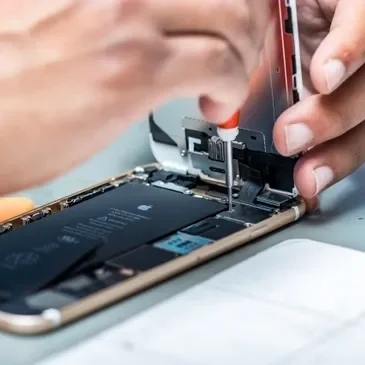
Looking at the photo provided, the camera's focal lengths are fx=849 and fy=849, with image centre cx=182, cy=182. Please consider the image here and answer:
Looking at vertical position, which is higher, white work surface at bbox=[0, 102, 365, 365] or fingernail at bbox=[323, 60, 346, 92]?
fingernail at bbox=[323, 60, 346, 92]

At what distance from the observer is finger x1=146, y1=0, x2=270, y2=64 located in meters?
0.48

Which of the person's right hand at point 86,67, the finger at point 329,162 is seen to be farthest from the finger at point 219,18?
the finger at point 329,162

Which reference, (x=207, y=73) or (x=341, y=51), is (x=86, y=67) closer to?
(x=207, y=73)

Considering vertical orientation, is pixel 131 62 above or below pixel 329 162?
above

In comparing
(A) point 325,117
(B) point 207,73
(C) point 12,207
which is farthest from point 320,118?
(C) point 12,207

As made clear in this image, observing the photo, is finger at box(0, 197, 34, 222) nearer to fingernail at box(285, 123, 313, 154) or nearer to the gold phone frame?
the gold phone frame

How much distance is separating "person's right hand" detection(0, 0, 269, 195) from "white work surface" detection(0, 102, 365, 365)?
0.28 ft

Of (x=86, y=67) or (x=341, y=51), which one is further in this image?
(x=341, y=51)

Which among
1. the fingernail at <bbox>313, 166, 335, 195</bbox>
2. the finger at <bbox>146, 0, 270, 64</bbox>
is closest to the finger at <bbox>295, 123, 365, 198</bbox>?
the fingernail at <bbox>313, 166, 335, 195</bbox>

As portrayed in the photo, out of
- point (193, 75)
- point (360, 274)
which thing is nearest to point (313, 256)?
point (360, 274)

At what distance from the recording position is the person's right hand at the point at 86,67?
46 centimetres

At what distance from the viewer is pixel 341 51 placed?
1.92 feet

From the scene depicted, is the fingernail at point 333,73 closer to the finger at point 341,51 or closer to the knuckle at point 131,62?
the finger at point 341,51

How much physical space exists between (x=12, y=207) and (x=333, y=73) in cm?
25
